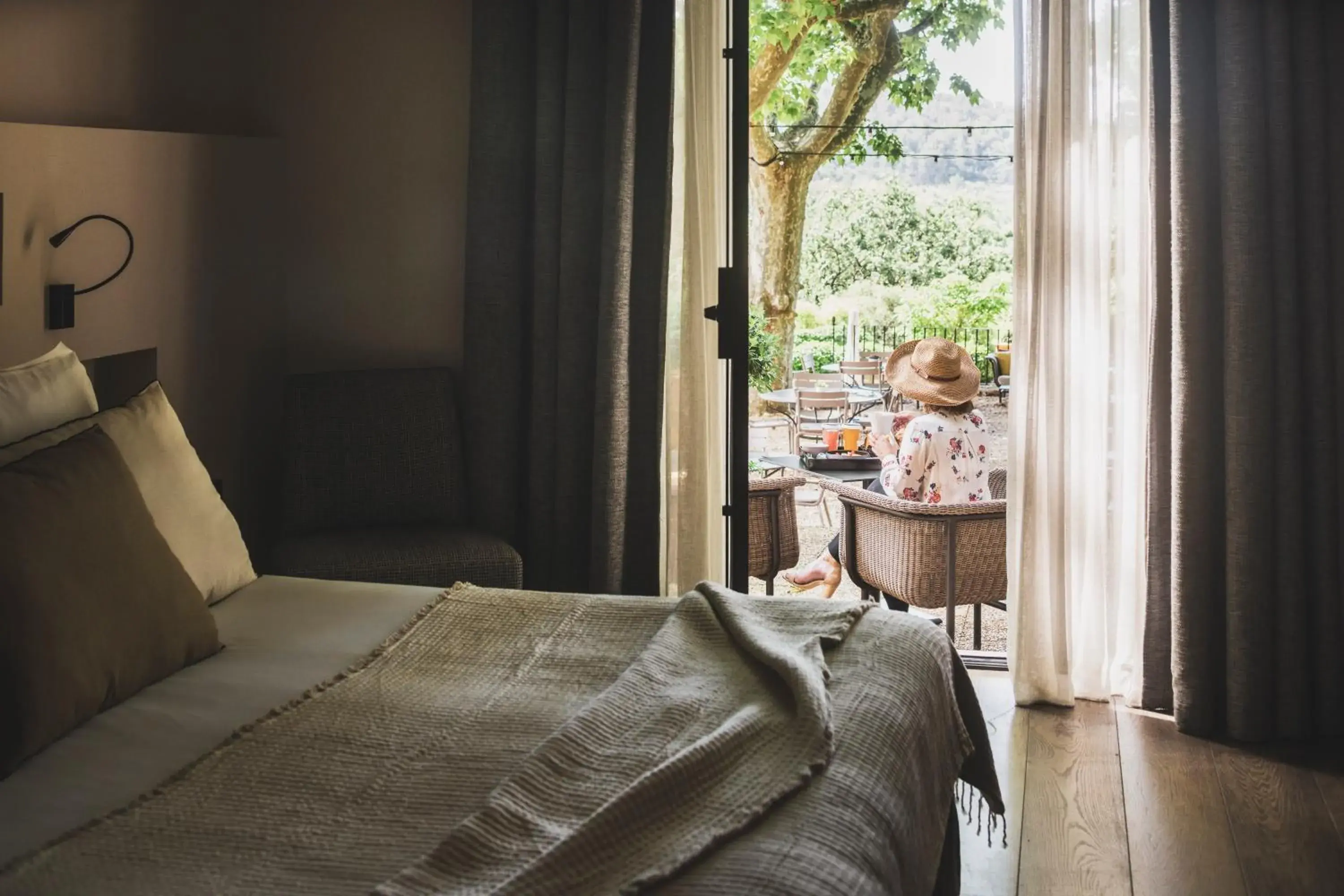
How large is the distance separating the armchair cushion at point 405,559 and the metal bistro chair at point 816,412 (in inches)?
114

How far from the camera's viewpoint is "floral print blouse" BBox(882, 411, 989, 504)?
4.75 meters

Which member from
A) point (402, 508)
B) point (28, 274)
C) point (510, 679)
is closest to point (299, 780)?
point (510, 679)

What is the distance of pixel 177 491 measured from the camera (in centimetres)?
267

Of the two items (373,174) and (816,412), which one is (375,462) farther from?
(816,412)

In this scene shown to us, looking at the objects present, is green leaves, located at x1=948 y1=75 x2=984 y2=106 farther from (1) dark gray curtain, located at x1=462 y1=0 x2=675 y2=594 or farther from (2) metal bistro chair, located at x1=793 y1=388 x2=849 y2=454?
(1) dark gray curtain, located at x1=462 y1=0 x2=675 y2=594

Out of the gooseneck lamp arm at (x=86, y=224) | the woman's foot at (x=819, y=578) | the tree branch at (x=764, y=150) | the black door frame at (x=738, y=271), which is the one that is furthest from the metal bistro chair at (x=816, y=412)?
the gooseneck lamp arm at (x=86, y=224)

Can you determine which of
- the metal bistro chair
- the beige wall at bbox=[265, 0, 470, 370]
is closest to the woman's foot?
the metal bistro chair

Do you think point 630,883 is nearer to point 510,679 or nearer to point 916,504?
point 510,679

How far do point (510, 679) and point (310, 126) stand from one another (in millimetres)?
2588

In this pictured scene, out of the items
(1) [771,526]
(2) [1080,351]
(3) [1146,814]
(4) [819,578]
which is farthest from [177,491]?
(4) [819,578]

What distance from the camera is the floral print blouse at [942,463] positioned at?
475 cm

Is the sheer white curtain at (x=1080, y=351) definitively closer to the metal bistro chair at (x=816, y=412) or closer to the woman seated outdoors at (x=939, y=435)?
the woman seated outdoors at (x=939, y=435)

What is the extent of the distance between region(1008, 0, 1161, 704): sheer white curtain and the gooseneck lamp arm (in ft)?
8.19

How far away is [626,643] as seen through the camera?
249cm
